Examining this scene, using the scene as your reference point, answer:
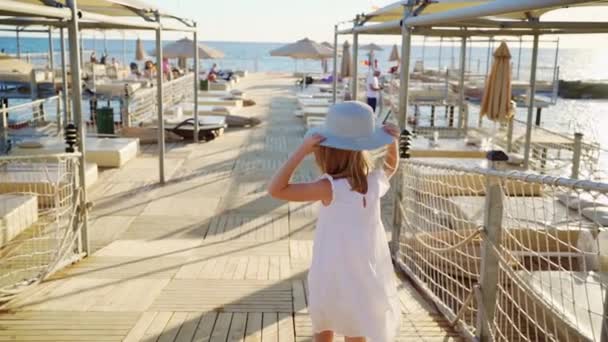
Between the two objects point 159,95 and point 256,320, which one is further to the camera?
point 159,95

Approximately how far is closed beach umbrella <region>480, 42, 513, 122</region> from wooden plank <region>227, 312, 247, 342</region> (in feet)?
19.8

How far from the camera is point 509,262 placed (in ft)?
15.3

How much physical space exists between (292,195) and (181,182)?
19.9 feet

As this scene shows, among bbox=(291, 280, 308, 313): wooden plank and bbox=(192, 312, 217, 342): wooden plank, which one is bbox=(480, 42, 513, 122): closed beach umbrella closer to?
bbox=(291, 280, 308, 313): wooden plank

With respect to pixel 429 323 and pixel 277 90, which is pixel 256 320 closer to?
pixel 429 323

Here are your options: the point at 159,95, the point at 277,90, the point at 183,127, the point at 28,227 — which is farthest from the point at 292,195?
the point at 277,90

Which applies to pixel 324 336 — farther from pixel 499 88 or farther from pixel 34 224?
pixel 499 88

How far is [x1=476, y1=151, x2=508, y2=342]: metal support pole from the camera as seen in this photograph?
316 centimetres

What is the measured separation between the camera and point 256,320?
378cm

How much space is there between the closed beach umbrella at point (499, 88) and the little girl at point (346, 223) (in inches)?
258

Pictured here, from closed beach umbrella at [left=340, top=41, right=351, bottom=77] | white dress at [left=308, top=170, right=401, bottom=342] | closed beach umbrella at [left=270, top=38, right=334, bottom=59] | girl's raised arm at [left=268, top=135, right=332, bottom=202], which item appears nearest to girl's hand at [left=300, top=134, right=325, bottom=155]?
girl's raised arm at [left=268, top=135, right=332, bottom=202]

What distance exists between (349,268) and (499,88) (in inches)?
268

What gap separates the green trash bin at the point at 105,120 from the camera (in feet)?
37.8

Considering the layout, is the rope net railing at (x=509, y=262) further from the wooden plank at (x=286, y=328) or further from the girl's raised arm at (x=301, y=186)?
the wooden plank at (x=286, y=328)
